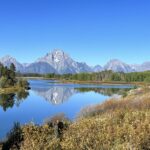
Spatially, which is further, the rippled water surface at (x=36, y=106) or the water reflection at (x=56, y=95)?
the water reflection at (x=56, y=95)

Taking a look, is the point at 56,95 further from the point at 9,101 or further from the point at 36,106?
the point at 36,106

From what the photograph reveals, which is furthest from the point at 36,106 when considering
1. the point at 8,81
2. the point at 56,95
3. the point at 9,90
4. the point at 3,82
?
the point at 8,81

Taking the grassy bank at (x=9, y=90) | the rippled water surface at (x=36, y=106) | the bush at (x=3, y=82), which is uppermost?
the bush at (x=3, y=82)

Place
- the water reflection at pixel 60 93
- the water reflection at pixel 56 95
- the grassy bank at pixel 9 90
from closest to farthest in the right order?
the water reflection at pixel 56 95 → the water reflection at pixel 60 93 → the grassy bank at pixel 9 90

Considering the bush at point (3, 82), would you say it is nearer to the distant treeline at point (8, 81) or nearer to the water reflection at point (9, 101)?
the distant treeline at point (8, 81)

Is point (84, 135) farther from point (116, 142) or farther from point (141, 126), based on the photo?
point (141, 126)

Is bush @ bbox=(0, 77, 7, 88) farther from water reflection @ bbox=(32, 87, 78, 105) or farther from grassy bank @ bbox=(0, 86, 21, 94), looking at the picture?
water reflection @ bbox=(32, 87, 78, 105)

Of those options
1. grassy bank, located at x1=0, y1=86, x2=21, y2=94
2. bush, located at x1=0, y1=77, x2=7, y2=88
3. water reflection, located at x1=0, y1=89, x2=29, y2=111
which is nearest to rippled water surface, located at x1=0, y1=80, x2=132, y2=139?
water reflection, located at x1=0, y1=89, x2=29, y2=111

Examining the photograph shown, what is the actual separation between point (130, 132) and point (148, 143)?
28.6 inches

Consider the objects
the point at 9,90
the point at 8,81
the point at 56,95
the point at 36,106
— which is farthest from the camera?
the point at 8,81

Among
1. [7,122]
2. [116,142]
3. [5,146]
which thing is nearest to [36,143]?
[116,142]

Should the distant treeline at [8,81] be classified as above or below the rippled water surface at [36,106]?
above

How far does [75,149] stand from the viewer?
1051 cm

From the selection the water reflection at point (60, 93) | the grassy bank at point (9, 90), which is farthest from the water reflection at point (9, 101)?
the grassy bank at point (9, 90)
